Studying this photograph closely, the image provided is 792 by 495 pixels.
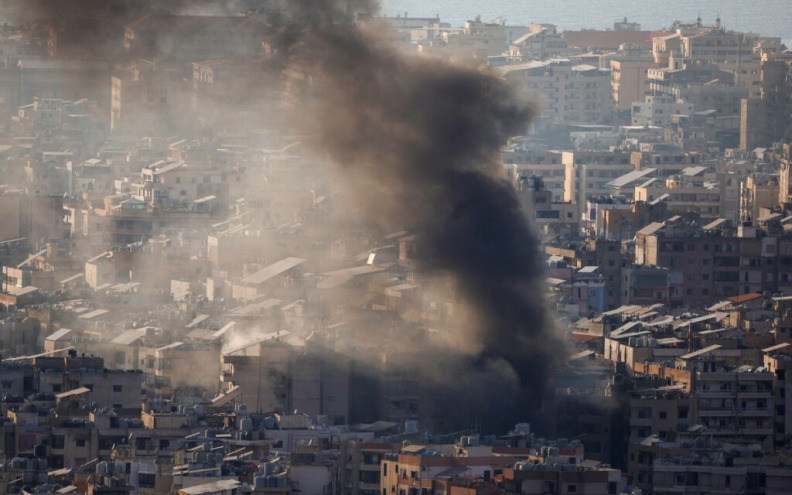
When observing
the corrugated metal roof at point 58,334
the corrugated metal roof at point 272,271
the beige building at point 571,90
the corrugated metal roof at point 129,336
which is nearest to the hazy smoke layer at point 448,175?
the corrugated metal roof at point 272,271

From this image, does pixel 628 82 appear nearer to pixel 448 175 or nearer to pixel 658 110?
pixel 658 110

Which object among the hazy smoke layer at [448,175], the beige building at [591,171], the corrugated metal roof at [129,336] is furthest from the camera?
the beige building at [591,171]

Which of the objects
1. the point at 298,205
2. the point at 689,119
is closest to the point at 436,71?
the point at 298,205

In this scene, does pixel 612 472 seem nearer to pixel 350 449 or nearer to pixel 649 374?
pixel 350 449

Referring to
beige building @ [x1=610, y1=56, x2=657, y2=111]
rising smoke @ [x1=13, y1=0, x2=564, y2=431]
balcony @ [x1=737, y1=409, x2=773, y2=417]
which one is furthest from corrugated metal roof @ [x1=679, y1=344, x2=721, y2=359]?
beige building @ [x1=610, y1=56, x2=657, y2=111]

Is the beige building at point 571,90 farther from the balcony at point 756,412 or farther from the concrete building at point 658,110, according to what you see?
the balcony at point 756,412

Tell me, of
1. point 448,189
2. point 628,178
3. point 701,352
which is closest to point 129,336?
point 448,189
